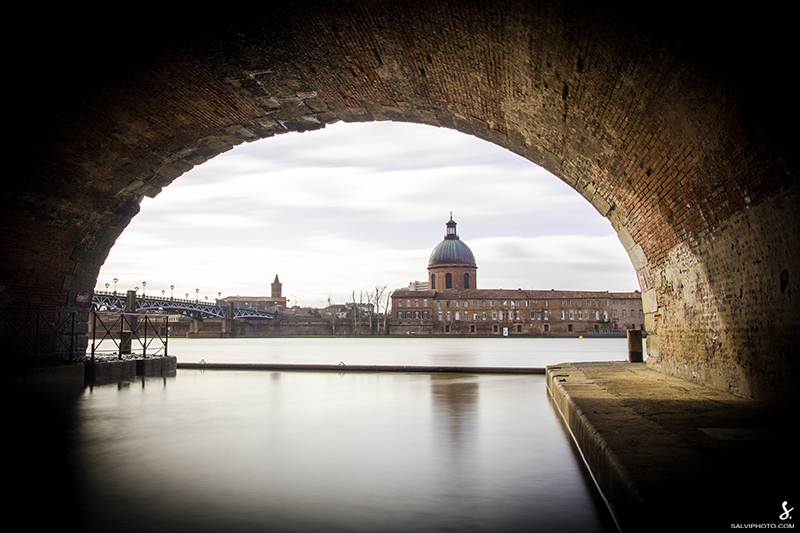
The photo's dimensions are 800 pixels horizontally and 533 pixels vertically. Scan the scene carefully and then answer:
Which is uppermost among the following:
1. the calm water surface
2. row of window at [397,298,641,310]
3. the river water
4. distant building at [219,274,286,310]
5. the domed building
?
the domed building

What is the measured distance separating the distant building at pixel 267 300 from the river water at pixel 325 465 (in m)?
122

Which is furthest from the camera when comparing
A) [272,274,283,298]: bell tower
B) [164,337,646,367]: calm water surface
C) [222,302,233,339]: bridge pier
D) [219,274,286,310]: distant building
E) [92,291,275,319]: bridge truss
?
[272,274,283,298]: bell tower

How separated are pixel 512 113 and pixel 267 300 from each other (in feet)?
440

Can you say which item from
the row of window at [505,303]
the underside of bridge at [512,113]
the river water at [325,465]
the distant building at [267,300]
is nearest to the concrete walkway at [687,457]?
the river water at [325,465]

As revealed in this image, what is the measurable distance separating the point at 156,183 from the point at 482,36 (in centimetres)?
786

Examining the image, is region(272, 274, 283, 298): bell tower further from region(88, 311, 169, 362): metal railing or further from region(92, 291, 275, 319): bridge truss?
region(88, 311, 169, 362): metal railing

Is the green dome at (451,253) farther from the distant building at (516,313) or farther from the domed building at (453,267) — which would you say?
the distant building at (516,313)

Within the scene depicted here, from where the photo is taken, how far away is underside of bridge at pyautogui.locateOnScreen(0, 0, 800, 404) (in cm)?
528

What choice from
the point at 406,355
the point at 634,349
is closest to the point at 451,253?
the point at 406,355

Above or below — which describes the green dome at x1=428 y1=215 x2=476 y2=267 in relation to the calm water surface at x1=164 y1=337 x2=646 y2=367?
above

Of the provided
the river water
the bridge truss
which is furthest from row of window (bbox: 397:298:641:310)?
the river water

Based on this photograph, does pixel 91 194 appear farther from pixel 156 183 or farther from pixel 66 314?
pixel 66 314

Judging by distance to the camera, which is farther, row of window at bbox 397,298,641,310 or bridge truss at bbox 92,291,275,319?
row of window at bbox 397,298,641,310

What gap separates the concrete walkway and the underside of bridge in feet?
2.53
